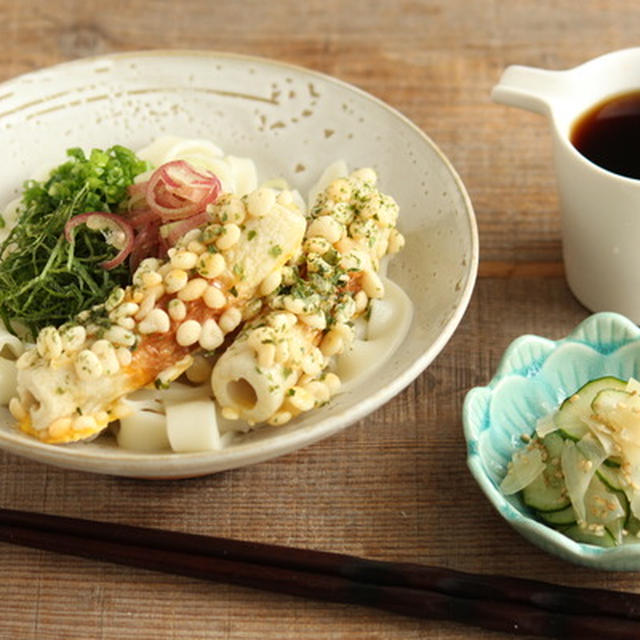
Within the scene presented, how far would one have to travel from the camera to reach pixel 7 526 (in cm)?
256

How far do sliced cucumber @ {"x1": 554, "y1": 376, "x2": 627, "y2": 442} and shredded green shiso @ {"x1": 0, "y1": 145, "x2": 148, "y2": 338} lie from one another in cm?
115

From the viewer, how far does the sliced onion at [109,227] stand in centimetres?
269

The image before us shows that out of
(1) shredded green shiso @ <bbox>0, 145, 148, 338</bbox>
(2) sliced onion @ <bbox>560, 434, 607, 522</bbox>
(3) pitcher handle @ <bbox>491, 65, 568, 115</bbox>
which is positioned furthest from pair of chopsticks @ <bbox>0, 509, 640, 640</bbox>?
(3) pitcher handle @ <bbox>491, 65, 568, 115</bbox>

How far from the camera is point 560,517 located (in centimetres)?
244

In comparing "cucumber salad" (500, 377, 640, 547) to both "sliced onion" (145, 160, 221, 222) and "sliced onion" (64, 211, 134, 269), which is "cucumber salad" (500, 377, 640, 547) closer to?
"sliced onion" (145, 160, 221, 222)

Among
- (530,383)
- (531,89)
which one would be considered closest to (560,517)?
(530,383)

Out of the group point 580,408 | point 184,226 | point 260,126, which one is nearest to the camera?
point 580,408

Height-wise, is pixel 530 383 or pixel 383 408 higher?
pixel 530 383

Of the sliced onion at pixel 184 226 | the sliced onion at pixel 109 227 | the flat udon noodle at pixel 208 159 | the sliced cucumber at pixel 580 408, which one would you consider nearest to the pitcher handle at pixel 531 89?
the flat udon noodle at pixel 208 159

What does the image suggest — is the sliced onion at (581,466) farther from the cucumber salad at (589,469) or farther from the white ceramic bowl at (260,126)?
the white ceramic bowl at (260,126)

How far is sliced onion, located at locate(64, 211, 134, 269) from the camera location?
269 cm

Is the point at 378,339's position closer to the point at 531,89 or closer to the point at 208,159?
the point at 208,159

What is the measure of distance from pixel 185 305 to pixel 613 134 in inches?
55.0

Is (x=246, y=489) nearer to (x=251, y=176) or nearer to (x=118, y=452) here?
(x=118, y=452)
